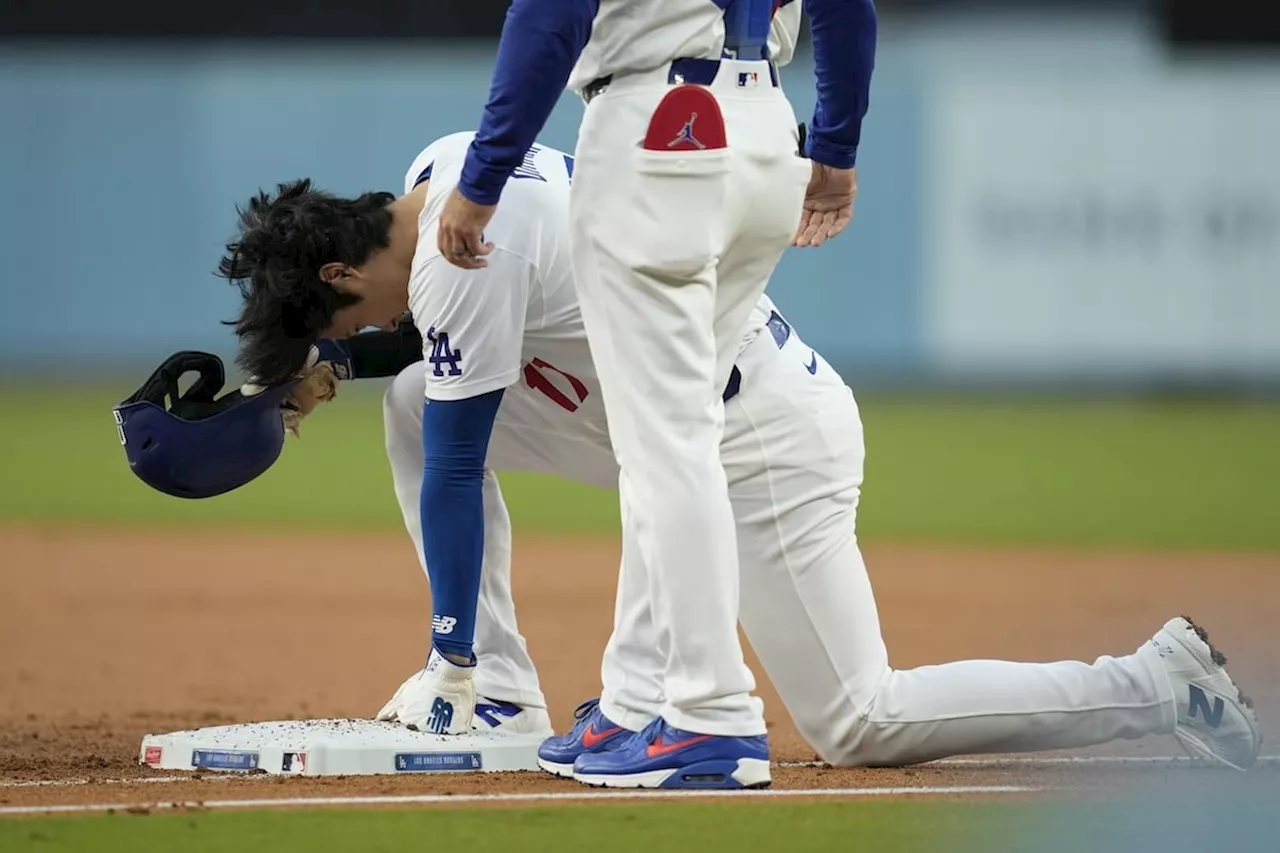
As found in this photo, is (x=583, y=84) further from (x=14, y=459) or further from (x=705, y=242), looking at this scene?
(x=14, y=459)

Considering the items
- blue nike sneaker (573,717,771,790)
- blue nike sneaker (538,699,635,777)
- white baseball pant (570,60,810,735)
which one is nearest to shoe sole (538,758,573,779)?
blue nike sneaker (538,699,635,777)

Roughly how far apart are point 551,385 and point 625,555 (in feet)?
1.74

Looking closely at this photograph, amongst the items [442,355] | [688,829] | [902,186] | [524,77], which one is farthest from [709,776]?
[902,186]

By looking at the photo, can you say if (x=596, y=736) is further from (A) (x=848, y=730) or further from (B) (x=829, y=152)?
(B) (x=829, y=152)

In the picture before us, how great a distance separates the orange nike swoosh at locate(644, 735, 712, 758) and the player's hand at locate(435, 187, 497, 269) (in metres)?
0.90

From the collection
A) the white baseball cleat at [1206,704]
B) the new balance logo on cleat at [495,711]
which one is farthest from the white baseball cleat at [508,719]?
the white baseball cleat at [1206,704]

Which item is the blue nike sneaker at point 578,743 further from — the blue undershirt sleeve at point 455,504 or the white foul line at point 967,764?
the white foul line at point 967,764

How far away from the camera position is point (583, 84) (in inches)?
133

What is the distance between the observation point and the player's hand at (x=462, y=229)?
3252 mm

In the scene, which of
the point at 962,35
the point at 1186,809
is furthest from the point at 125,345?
the point at 1186,809

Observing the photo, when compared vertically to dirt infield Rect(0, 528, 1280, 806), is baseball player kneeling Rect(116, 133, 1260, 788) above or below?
above

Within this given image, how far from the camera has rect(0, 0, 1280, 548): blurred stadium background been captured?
17922 mm

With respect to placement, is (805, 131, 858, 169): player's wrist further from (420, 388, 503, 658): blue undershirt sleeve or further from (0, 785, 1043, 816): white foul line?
(0, 785, 1043, 816): white foul line

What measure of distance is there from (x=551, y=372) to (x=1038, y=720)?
1228 millimetres
